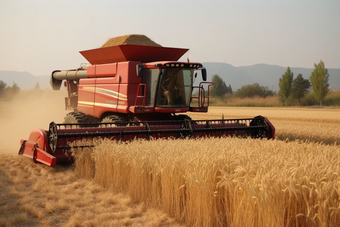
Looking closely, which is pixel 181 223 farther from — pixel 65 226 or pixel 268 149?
pixel 268 149

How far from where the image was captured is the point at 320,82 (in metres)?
49.6

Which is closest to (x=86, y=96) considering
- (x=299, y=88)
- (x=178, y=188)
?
(x=178, y=188)

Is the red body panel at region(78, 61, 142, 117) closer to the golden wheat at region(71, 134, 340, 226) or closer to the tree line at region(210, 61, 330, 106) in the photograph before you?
the golden wheat at region(71, 134, 340, 226)

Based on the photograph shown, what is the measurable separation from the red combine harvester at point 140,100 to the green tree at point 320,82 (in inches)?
1731

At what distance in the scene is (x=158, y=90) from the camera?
27.5ft

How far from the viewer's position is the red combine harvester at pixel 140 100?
23.5 feet

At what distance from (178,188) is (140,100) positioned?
15.5 ft

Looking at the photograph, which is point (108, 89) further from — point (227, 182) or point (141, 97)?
point (227, 182)

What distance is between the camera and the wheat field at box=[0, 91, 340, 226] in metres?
2.79

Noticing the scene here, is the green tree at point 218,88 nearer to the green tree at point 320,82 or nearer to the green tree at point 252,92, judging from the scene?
the green tree at point 252,92

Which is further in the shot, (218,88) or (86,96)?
(218,88)

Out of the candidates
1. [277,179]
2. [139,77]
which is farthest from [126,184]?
[139,77]

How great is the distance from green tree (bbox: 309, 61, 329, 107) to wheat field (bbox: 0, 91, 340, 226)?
47.6 meters

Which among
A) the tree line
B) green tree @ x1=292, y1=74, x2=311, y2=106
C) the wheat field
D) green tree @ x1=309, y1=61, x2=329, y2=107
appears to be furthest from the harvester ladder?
green tree @ x1=292, y1=74, x2=311, y2=106
